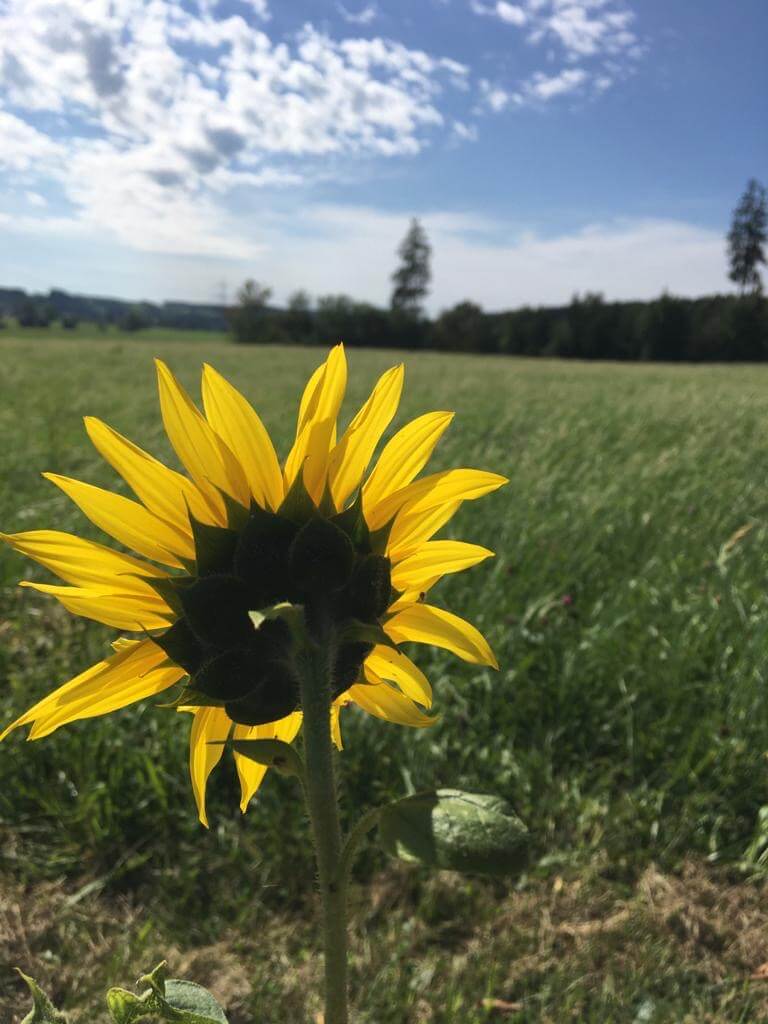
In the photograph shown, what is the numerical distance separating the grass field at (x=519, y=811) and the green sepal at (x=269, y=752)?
989mm

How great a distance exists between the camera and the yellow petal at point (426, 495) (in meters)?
0.72

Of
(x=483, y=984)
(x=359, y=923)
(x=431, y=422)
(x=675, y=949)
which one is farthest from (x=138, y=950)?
(x=431, y=422)

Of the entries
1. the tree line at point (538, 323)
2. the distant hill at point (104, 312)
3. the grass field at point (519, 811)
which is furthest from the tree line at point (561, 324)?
the grass field at point (519, 811)

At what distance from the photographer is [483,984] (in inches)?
60.7

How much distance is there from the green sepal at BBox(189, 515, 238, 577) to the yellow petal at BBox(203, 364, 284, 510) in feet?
0.20

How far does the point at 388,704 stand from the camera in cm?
79

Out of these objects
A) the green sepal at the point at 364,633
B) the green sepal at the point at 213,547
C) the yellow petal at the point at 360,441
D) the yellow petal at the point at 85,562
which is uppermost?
the yellow petal at the point at 360,441

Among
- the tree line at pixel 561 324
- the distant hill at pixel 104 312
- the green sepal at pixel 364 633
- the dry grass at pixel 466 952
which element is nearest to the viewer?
the green sepal at pixel 364 633

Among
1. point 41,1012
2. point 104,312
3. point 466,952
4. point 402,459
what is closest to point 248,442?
point 402,459

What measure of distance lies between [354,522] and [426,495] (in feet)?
0.27

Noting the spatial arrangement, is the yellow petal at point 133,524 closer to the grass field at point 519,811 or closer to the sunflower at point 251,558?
the sunflower at point 251,558

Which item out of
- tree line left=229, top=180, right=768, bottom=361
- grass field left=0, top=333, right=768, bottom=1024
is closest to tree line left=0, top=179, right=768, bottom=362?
tree line left=229, top=180, right=768, bottom=361

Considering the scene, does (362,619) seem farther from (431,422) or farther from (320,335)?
(320,335)

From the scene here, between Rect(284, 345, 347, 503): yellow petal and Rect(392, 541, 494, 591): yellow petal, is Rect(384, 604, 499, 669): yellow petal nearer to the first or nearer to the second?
Rect(392, 541, 494, 591): yellow petal
